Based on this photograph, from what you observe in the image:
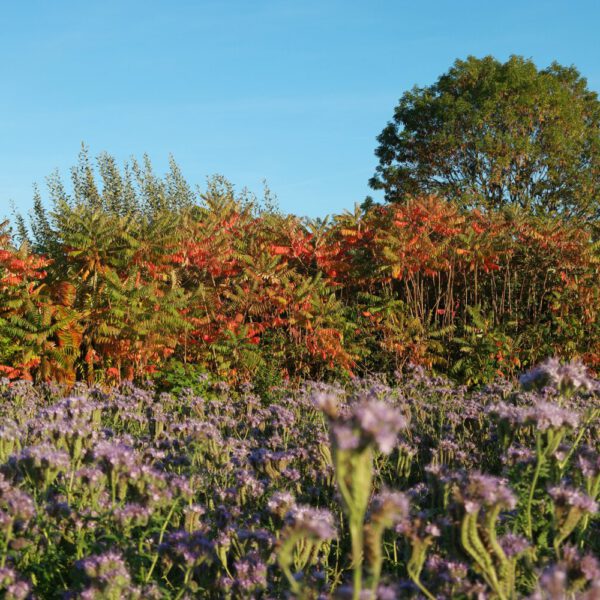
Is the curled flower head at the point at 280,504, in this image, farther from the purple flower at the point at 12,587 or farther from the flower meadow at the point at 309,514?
the purple flower at the point at 12,587

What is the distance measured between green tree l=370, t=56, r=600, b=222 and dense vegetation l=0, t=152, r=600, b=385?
18598 mm

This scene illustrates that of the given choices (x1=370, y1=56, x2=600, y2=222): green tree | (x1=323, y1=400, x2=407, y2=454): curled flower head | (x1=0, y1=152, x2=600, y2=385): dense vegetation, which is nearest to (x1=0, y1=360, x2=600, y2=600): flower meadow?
(x1=323, y1=400, x2=407, y2=454): curled flower head

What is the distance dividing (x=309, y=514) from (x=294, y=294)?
644 centimetres

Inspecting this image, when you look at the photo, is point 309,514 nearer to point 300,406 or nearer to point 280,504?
point 280,504

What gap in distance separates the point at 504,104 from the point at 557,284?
2152cm

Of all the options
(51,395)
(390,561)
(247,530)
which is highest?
(51,395)

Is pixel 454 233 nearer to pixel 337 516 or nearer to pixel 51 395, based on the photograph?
pixel 51 395

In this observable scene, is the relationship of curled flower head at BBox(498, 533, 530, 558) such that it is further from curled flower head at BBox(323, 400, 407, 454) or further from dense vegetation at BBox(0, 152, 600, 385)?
dense vegetation at BBox(0, 152, 600, 385)

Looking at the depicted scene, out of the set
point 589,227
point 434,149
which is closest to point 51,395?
point 589,227

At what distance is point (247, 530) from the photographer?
130 inches

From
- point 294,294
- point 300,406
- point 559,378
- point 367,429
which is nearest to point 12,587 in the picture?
point 367,429

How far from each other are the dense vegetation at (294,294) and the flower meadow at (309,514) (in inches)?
116

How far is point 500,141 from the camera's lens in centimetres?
2877

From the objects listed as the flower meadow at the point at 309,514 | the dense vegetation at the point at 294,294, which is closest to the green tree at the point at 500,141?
the dense vegetation at the point at 294,294
